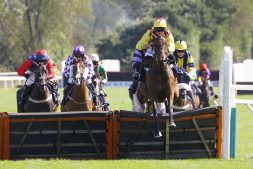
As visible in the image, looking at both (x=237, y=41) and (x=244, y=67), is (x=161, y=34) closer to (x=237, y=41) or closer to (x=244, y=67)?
(x=244, y=67)

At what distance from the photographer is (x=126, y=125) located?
608 inches

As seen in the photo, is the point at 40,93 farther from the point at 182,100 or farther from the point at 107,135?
A: the point at 107,135

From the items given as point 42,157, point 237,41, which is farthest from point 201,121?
point 237,41

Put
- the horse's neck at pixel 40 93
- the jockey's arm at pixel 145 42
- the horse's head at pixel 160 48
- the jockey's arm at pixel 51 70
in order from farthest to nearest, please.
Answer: the jockey's arm at pixel 51 70 → the horse's neck at pixel 40 93 → the jockey's arm at pixel 145 42 → the horse's head at pixel 160 48

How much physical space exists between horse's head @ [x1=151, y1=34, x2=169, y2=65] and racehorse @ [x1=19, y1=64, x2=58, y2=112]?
305 cm

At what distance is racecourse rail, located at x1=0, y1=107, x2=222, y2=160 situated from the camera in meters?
15.2

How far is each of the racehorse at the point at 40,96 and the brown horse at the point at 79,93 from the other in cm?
44

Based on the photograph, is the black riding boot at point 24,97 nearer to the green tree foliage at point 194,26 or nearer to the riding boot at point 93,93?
the riding boot at point 93,93

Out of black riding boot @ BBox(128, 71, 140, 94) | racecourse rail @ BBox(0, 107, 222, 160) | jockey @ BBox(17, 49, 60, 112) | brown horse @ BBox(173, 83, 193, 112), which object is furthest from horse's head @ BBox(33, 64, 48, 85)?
brown horse @ BBox(173, 83, 193, 112)

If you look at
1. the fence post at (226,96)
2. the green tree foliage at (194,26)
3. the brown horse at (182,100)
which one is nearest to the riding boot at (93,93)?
the brown horse at (182,100)

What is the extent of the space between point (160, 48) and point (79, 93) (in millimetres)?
3155

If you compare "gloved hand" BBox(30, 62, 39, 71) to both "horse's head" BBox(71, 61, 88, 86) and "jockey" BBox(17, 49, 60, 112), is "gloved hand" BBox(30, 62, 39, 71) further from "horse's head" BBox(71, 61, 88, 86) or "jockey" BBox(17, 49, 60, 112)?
"horse's head" BBox(71, 61, 88, 86)

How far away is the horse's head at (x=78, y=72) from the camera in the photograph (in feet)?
58.4

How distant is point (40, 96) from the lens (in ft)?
59.6
